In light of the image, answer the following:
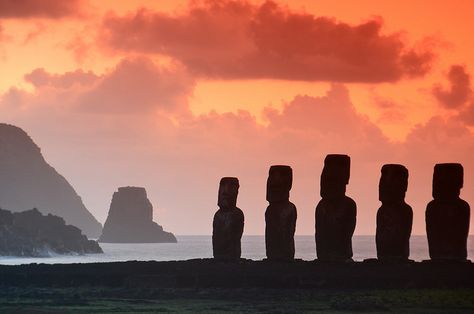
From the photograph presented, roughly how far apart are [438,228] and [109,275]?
35.4 ft

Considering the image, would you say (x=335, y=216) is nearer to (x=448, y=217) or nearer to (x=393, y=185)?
(x=393, y=185)

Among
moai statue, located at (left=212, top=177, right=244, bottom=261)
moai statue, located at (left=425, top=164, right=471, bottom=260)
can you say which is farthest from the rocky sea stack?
moai statue, located at (left=425, top=164, right=471, bottom=260)

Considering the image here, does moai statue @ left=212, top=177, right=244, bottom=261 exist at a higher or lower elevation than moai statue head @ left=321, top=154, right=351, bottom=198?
lower

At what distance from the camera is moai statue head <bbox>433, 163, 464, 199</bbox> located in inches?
1781

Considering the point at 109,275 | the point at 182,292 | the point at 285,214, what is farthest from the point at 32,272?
the point at 285,214

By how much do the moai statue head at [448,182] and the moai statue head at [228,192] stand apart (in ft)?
25.1

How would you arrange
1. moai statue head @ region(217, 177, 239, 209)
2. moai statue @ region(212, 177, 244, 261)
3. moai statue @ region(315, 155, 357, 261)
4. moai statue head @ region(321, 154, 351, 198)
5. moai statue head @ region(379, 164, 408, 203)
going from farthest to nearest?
moai statue head @ region(217, 177, 239, 209)
moai statue @ region(212, 177, 244, 261)
moai statue head @ region(321, 154, 351, 198)
moai statue @ region(315, 155, 357, 261)
moai statue head @ region(379, 164, 408, 203)

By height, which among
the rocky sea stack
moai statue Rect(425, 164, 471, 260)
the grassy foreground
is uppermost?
the rocky sea stack

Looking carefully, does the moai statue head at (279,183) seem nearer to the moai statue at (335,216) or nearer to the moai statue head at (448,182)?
the moai statue at (335,216)

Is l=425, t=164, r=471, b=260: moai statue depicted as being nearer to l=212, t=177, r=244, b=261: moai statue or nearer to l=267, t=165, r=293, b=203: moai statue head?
l=267, t=165, r=293, b=203: moai statue head

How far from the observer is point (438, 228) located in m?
45.3

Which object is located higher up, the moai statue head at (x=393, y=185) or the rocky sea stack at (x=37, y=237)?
the rocky sea stack at (x=37, y=237)

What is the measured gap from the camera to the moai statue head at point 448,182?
148ft

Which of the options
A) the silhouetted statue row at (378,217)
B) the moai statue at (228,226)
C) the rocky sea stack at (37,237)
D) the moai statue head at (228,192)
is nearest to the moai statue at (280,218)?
the silhouetted statue row at (378,217)
